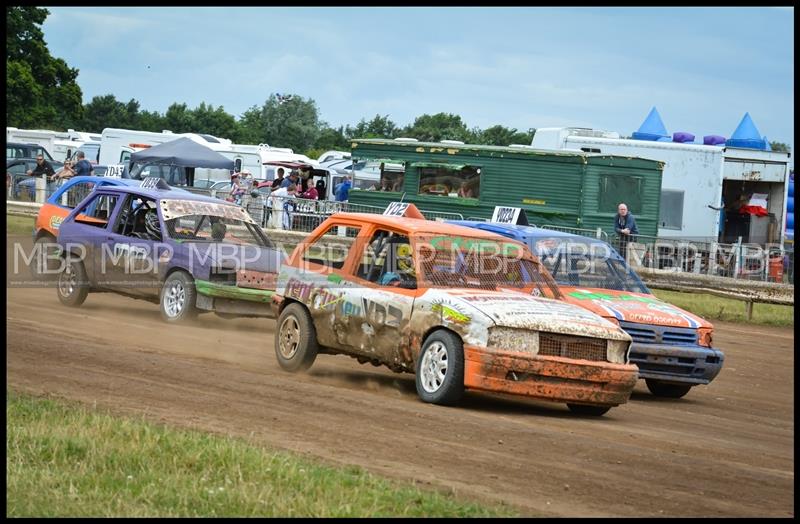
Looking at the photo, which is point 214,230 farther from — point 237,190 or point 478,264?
point 237,190

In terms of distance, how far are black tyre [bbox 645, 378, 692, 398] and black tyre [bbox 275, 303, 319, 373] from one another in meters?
3.42

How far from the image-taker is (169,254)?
15.2 meters

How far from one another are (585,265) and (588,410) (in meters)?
3.21

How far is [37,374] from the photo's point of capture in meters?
10.4

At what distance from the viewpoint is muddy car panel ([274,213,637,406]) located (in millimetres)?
9727

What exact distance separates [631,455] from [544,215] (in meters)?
20.1

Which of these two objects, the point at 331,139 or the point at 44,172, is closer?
the point at 44,172

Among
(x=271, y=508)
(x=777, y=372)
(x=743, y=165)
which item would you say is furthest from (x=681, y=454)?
(x=743, y=165)

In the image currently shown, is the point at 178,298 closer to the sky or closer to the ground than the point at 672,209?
closer to the ground

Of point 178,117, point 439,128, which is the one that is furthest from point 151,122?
point 439,128

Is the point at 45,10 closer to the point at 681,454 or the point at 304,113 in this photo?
the point at 304,113

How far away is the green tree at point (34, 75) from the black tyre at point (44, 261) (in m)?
35.9

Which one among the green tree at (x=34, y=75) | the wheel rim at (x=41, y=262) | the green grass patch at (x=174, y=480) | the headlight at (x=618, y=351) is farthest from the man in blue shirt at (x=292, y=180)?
the green tree at (x=34, y=75)

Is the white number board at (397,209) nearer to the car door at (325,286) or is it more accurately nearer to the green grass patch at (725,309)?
the car door at (325,286)
